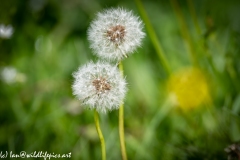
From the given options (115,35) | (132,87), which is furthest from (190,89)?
(115,35)

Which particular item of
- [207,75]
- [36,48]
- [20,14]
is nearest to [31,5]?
[20,14]

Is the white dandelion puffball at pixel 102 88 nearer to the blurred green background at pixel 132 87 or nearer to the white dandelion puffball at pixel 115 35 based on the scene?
the white dandelion puffball at pixel 115 35

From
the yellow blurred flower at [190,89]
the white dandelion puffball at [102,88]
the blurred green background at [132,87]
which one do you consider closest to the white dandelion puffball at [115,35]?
the white dandelion puffball at [102,88]

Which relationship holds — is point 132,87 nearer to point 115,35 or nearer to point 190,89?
point 190,89

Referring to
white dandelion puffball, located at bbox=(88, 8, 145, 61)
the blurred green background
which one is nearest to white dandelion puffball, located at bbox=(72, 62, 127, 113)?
white dandelion puffball, located at bbox=(88, 8, 145, 61)

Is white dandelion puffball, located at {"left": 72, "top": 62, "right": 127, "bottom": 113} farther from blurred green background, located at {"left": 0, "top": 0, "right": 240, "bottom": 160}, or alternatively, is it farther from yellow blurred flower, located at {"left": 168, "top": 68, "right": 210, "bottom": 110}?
yellow blurred flower, located at {"left": 168, "top": 68, "right": 210, "bottom": 110}
